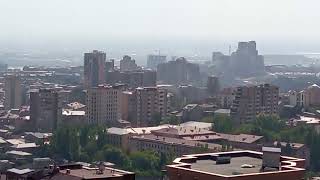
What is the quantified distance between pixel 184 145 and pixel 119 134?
347 cm

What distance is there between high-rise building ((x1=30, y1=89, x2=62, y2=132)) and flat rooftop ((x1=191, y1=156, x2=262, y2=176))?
25655mm

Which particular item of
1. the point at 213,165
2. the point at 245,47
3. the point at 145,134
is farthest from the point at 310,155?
the point at 245,47

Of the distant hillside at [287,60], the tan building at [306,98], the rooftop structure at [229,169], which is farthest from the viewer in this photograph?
the distant hillside at [287,60]

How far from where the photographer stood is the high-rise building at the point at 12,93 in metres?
42.7

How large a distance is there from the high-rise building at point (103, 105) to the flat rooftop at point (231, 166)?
81.8 ft

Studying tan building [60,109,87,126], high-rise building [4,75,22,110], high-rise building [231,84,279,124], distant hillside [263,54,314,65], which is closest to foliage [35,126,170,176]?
tan building [60,109,87,126]

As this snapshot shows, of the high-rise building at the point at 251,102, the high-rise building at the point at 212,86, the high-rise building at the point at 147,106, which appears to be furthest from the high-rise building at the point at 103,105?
the high-rise building at the point at 212,86

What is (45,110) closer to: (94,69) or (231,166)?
(94,69)

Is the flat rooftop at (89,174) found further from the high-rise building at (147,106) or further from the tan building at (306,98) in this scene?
the tan building at (306,98)

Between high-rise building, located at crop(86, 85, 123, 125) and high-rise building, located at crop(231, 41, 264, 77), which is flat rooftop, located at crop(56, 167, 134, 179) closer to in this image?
high-rise building, located at crop(86, 85, 123, 125)

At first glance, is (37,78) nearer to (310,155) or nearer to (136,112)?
(136,112)

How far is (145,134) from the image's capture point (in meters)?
29.2

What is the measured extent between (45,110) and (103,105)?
7.80 feet

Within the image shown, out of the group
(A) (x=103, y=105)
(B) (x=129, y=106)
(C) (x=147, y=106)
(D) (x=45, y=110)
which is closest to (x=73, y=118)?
(D) (x=45, y=110)
